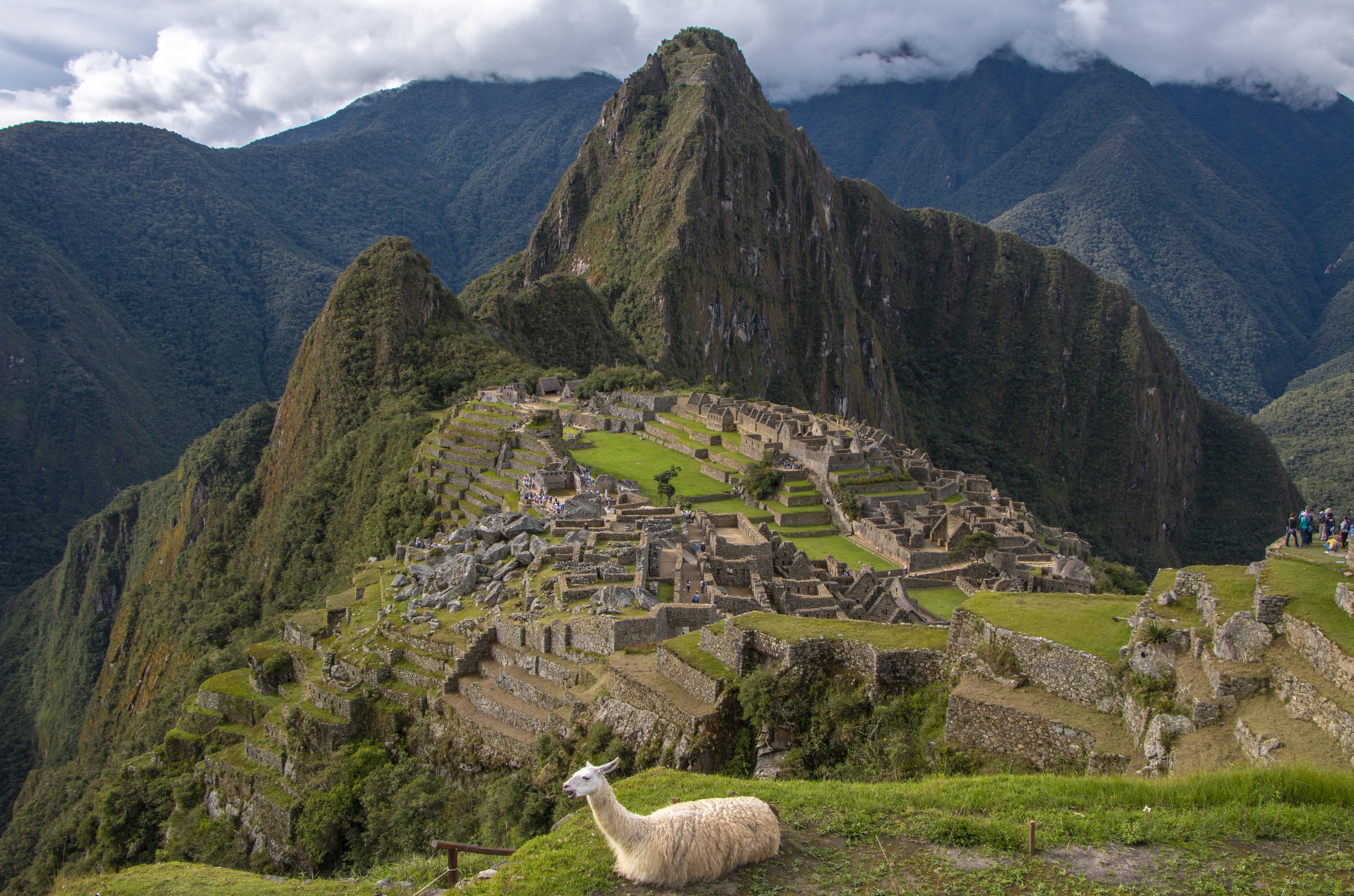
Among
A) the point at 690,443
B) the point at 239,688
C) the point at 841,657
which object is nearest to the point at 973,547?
the point at 690,443

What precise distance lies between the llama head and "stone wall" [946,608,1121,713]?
22.0ft

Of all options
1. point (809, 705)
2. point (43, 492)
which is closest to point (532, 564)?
point (809, 705)

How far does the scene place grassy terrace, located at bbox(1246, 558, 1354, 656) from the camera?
942cm

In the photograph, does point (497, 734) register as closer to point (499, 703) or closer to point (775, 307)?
point (499, 703)

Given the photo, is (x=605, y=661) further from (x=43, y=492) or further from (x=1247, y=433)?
(x=1247, y=433)

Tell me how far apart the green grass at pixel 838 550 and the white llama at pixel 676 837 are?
28.3 m

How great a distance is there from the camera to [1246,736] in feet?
29.8

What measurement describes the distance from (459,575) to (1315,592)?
18.1 m

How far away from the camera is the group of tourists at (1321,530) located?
13.3 metres

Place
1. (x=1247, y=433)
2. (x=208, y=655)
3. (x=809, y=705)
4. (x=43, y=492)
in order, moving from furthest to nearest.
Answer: (x=1247, y=433)
(x=43, y=492)
(x=208, y=655)
(x=809, y=705)

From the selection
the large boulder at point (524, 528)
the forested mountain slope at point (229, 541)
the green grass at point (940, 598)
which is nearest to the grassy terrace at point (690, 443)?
the forested mountain slope at point (229, 541)

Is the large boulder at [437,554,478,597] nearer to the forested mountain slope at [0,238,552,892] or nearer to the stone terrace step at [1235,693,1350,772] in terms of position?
the stone terrace step at [1235,693,1350,772]

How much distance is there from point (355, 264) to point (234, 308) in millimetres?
120886

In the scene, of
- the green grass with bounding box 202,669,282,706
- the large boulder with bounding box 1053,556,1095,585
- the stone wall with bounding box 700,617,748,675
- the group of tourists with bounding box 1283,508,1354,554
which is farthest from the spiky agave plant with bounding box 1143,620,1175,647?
the large boulder with bounding box 1053,556,1095,585
